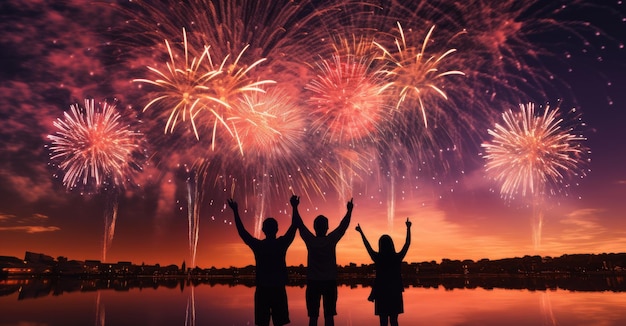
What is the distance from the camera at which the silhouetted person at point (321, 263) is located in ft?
28.9

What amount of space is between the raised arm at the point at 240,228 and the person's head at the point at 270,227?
31 cm

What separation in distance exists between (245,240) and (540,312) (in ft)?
75.8

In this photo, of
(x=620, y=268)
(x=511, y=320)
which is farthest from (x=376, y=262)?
(x=620, y=268)

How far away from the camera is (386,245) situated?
9.46m

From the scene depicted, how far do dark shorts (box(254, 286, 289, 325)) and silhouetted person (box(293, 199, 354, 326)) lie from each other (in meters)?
0.57

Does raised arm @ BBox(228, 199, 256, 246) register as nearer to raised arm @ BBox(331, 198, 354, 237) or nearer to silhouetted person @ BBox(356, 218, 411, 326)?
raised arm @ BBox(331, 198, 354, 237)

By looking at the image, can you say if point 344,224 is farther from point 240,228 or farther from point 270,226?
point 240,228

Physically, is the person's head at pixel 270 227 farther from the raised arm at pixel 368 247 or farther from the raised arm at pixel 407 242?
the raised arm at pixel 407 242

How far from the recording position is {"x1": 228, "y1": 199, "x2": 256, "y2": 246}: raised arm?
862cm

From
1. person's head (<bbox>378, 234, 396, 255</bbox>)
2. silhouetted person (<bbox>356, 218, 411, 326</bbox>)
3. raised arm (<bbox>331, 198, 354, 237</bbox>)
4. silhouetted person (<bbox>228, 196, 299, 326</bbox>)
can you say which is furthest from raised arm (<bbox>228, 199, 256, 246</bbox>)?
person's head (<bbox>378, 234, 396, 255</bbox>)

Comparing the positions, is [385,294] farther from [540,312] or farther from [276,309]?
[540,312]

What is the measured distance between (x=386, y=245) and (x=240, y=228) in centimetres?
306

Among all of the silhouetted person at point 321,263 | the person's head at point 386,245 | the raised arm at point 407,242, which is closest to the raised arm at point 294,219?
the silhouetted person at point 321,263

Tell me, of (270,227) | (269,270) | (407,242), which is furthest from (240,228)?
(407,242)
